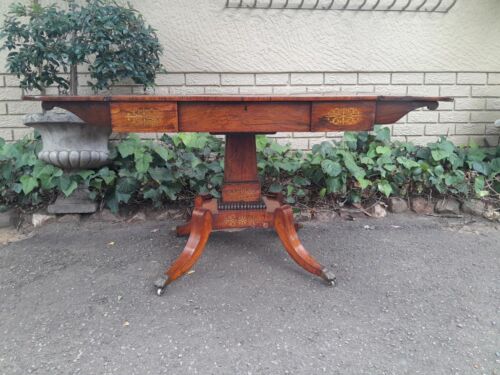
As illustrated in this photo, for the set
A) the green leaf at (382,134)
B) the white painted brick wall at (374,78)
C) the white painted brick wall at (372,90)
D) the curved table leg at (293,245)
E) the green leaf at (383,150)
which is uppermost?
the white painted brick wall at (374,78)

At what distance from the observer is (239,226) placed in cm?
193

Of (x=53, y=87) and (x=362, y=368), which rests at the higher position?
(x=53, y=87)

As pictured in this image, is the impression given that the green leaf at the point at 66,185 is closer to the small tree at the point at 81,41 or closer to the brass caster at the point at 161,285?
the small tree at the point at 81,41

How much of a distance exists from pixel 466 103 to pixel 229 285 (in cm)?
278

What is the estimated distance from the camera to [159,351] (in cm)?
134

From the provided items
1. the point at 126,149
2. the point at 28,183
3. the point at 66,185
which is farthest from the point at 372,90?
the point at 28,183

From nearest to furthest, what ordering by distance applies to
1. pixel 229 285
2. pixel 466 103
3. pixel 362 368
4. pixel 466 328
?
pixel 362 368, pixel 466 328, pixel 229 285, pixel 466 103

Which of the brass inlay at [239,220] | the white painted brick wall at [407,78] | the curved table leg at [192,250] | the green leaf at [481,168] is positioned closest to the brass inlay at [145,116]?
the curved table leg at [192,250]

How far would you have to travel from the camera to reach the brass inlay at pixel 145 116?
1.56 meters

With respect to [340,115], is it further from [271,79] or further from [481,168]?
[481,168]

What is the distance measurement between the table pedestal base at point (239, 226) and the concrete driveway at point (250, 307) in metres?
0.08

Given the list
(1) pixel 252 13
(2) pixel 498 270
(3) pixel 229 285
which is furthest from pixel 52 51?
(2) pixel 498 270

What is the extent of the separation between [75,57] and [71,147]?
572 millimetres

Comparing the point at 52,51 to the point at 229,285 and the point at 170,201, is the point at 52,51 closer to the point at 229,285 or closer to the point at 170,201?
the point at 170,201
